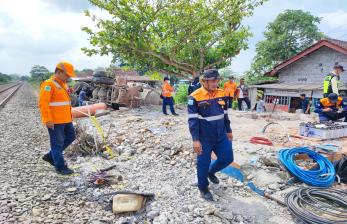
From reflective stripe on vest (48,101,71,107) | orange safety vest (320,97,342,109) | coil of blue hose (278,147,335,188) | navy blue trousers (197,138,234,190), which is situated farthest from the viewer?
orange safety vest (320,97,342,109)

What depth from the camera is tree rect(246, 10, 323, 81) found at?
26.1 metres

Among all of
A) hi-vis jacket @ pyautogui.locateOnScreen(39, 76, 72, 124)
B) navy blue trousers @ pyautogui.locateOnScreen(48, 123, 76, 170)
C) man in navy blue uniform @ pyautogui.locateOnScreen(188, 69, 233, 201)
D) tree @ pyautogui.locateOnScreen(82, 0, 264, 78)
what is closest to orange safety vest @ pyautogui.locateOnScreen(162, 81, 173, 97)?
tree @ pyautogui.locateOnScreen(82, 0, 264, 78)

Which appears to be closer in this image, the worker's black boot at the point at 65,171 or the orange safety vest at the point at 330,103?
the worker's black boot at the point at 65,171

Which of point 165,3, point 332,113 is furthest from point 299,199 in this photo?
point 165,3

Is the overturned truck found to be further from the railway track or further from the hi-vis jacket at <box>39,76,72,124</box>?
the hi-vis jacket at <box>39,76,72,124</box>

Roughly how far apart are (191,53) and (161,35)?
1.88 m

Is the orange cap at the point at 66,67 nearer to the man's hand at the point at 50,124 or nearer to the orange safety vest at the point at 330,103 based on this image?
the man's hand at the point at 50,124

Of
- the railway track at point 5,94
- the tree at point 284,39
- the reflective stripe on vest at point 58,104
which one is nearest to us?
the reflective stripe on vest at point 58,104

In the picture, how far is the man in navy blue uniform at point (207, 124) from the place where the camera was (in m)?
3.65

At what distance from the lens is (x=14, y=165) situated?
536 centimetres

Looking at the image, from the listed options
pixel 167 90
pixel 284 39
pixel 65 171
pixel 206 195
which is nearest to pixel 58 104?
pixel 65 171

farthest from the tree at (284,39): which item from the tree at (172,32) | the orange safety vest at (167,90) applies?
the orange safety vest at (167,90)

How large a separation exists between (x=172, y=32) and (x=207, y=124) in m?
10.3

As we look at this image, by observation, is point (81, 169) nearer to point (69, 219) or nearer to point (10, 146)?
point (69, 219)
